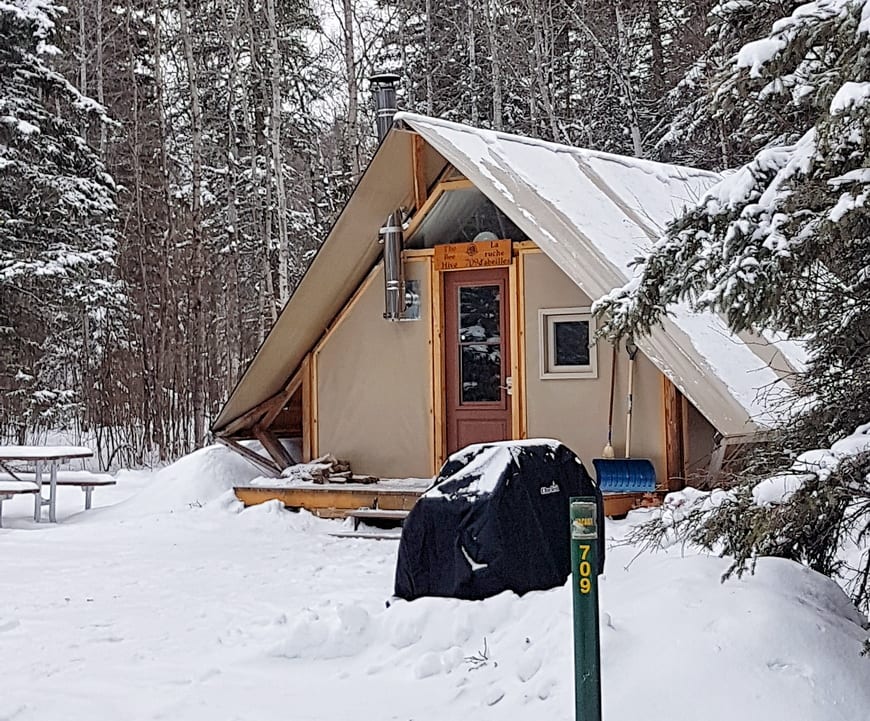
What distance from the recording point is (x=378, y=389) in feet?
31.1

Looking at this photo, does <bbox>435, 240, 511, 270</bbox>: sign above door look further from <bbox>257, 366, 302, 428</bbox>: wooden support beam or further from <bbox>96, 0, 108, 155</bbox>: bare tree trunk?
<bbox>96, 0, 108, 155</bbox>: bare tree trunk

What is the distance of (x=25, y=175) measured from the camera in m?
13.8

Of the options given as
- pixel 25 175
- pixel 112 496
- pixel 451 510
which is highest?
pixel 25 175

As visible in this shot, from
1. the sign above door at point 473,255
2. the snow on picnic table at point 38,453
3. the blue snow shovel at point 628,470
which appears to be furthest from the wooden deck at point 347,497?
the sign above door at point 473,255

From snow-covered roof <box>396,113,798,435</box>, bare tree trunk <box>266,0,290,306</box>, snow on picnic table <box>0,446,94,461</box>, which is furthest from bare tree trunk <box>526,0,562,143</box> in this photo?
snow on picnic table <box>0,446,94,461</box>

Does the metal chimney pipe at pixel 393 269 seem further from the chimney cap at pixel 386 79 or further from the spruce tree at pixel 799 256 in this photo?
the spruce tree at pixel 799 256

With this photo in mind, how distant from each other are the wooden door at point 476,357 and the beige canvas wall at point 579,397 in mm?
268

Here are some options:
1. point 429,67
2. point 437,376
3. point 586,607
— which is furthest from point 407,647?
point 429,67

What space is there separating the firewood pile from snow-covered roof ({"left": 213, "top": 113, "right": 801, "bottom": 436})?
839 mm

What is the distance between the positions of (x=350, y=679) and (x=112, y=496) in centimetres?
767

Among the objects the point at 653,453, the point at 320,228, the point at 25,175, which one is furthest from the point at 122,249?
the point at 653,453

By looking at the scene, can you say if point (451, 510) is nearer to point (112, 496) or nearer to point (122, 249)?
point (112, 496)

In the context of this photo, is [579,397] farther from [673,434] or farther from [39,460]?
[39,460]

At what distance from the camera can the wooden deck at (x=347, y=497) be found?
8.05 m
